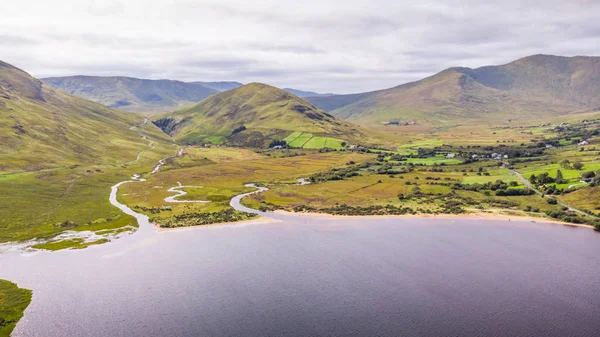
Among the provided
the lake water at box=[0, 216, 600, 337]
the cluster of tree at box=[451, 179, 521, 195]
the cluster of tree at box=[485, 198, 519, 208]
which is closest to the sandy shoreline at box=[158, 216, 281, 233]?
the lake water at box=[0, 216, 600, 337]

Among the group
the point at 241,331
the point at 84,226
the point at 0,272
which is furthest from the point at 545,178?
the point at 0,272

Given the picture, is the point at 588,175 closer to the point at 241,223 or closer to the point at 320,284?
the point at 320,284

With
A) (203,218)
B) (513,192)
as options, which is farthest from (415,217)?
(203,218)

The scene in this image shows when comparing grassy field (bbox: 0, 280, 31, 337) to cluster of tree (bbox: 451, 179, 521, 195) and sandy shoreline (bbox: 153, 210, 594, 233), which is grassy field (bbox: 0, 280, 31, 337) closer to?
sandy shoreline (bbox: 153, 210, 594, 233)

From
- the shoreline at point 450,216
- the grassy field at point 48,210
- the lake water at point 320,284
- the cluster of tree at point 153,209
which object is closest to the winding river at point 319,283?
the lake water at point 320,284

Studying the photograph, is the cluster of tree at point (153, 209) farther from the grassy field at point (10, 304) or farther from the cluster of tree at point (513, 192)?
the cluster of tree at point (513, 192)
